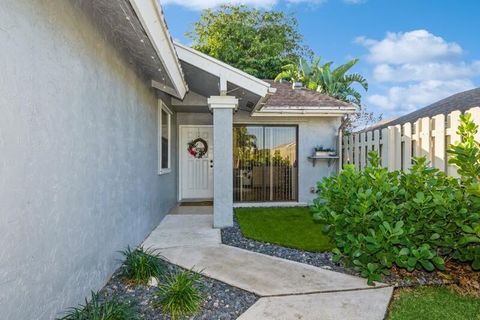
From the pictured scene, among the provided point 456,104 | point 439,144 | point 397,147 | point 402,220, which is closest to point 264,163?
point 397,147

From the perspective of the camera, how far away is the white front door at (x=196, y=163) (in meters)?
11.5

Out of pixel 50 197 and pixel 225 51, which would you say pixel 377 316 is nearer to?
pixel 50 197

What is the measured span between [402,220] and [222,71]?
4247 millimetres

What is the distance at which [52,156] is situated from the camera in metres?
2.71

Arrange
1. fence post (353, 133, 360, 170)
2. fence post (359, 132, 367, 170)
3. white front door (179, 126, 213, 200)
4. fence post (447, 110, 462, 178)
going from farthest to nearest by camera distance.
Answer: white front door (179, 126, 213, 200) < fence post (353, 133, 360, 170) < fence post (359, 132, 367, 170) < fence post (447, 110, 462, 178)

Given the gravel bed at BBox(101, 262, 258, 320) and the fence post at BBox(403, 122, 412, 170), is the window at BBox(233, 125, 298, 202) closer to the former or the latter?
the fence post at BBox(403, 122, 412, 170)

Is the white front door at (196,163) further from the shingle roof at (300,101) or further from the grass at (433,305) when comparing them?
the grass at (433,305)

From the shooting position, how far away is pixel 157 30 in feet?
12.6

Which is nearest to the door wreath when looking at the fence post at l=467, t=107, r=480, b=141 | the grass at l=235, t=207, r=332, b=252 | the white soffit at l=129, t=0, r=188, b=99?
the grass at l=235, t=207, r=332, b=252

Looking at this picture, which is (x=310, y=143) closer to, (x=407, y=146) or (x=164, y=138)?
(x=164, y=138)

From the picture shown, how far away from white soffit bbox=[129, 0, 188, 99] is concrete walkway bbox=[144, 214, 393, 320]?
2.90 metres

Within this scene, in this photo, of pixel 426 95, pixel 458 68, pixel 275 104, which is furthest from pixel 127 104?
pixel 426 95

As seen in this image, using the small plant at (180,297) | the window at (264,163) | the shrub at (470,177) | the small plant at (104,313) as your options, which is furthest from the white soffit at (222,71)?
the small plant at (104,313)

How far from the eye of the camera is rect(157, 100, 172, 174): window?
788 centimetres
